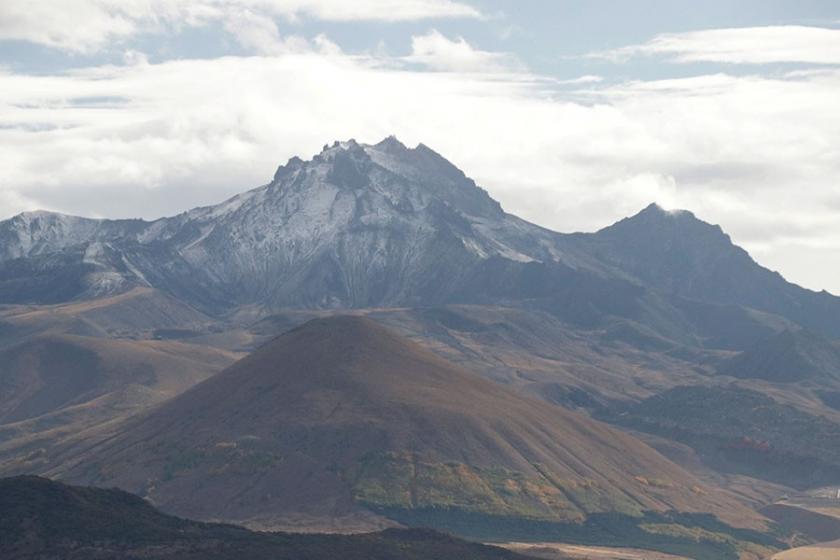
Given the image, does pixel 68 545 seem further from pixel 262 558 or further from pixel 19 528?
pixel 262 558

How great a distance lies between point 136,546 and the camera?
197 metres

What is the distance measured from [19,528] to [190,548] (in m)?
22.5

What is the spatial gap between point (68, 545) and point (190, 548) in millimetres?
15886

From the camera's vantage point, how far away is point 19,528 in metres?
197

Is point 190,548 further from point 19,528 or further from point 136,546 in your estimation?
point 19,528

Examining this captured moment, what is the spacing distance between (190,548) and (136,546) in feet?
23.5

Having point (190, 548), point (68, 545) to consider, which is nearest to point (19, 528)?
point (68, 545)

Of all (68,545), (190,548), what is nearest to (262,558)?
(190,548)

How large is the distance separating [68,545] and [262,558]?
25214mm

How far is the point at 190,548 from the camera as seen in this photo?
199375mm

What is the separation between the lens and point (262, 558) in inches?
Answer: 7790

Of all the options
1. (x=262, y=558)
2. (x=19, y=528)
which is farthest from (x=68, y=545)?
(x=262, y=558)

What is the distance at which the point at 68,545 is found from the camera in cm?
19488

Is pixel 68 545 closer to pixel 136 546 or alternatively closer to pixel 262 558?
pixel 136 546
